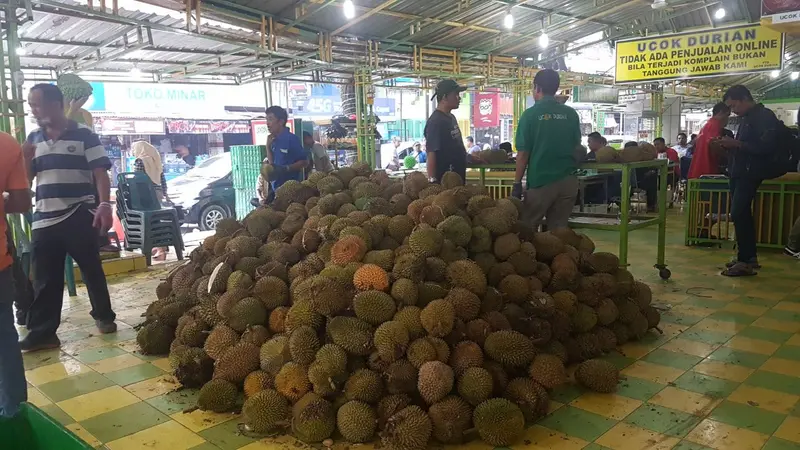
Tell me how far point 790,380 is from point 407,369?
2.34 m

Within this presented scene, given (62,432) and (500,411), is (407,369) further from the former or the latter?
(62,432)

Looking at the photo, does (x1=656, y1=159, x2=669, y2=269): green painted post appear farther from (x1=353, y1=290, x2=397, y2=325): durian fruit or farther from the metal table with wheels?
(x1=353, y1=290, x2=397, y2=325): durian fruit

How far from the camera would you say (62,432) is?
177cm

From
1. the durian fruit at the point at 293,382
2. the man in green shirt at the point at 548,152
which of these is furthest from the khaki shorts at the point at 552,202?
the durian fruit at the point at 293,382

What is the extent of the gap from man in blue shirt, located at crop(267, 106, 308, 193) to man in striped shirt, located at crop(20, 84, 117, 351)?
201 centimetres

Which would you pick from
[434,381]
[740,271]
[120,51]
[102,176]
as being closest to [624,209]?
[740,271]

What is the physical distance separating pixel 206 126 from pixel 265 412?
51.6 feet

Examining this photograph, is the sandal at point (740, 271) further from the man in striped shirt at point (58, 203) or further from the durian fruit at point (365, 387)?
the man in striped shirt at point (58, 203)

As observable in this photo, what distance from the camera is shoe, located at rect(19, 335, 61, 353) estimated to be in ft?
14.1

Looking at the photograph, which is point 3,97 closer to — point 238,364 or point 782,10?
point 238,364

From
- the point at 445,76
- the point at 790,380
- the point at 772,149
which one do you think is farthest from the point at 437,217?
the point at 445,76

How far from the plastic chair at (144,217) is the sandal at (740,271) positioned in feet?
21.1

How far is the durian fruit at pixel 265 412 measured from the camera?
2934 millimetres

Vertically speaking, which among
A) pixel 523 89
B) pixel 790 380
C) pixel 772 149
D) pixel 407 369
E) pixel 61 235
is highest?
pixel 523 89
